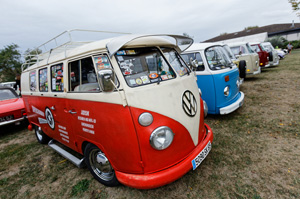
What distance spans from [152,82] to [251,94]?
5.89 metres

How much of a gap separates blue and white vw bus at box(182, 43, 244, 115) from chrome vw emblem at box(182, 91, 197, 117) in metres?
1.88

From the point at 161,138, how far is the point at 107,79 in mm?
959

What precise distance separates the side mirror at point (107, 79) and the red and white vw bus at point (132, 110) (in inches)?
0.4

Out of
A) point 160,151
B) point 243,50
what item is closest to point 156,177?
point 160,151

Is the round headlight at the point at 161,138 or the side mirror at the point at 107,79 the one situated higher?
the side mirror at the point at 107,79

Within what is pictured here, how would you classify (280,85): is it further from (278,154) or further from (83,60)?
(83,60)

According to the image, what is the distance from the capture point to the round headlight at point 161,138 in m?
2.02

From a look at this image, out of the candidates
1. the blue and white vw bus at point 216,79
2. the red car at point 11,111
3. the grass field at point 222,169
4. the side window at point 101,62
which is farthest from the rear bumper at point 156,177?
the red car at point 11,111

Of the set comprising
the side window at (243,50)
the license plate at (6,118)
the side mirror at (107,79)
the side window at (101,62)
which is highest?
the side window at (101,62)

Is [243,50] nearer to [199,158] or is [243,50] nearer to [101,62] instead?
[199,158]

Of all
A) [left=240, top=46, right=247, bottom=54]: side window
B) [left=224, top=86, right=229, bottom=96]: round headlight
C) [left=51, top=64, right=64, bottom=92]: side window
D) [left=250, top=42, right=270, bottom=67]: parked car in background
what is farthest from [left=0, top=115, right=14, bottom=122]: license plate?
[left=250, top=42, right=270, bottom=67]: parked car in background

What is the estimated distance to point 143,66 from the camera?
7.70 ft

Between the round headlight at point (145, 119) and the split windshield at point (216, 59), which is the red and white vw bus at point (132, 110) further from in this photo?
the split windshield at point (216, 59)

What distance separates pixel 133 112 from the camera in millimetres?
1987
